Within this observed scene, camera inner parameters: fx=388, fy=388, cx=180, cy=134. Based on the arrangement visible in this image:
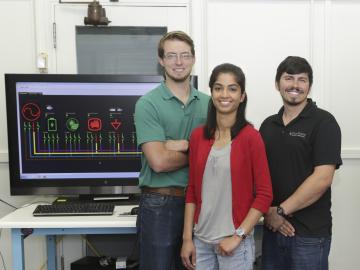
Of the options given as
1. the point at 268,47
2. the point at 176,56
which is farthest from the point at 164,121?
the point at 268,47

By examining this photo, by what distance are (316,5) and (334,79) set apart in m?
0.52

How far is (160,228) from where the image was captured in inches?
65.9

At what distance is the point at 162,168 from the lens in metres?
1.62

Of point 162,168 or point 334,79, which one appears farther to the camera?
point 334,79

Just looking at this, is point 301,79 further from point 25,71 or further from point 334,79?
point 25,71

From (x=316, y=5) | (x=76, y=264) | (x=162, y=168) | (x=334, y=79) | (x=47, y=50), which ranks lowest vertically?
(x=76, y=264)

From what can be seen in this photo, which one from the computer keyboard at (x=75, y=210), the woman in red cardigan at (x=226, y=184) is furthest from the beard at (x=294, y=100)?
the computer keyboard at (x=75, y=210)

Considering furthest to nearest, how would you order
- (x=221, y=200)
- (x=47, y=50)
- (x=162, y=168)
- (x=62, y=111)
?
1. (x=47, y=50)
2. (x=62, y=111)
3. (x=162, y=168)
4. (x=221, y=200)

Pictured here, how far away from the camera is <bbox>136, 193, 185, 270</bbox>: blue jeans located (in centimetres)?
168

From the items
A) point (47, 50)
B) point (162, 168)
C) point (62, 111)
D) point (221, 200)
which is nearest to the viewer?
point (221, 200)

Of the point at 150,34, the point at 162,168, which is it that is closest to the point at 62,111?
the point at 150,34

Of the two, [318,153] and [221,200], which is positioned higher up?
[318,153]

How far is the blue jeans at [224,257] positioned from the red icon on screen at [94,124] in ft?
3.56

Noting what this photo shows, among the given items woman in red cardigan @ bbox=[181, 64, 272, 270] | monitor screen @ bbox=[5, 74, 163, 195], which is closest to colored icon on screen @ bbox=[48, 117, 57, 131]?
monitor screen @ bbox=[5, 74, 163, 195]
